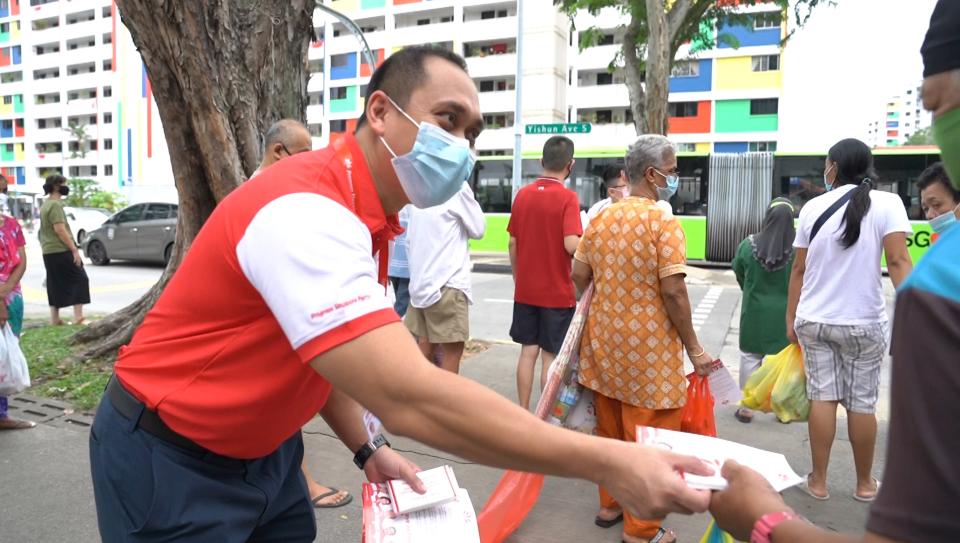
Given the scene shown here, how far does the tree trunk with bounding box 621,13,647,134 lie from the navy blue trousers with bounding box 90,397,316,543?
49.6 feet

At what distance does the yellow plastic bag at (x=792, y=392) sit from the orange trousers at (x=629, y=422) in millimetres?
1152

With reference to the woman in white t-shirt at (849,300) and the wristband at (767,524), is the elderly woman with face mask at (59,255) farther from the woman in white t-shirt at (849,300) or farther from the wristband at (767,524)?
the wristband at (767,524)

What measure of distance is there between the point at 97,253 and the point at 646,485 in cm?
1920

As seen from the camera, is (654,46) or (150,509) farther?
(654,46)

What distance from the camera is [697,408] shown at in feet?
11.1

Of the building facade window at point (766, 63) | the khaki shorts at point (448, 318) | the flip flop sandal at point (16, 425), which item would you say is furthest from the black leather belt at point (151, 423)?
the building facade window at point (766, 63)

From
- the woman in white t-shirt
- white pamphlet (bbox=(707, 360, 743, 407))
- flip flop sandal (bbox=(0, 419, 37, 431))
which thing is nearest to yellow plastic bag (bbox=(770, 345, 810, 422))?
the woman in white t-shirt

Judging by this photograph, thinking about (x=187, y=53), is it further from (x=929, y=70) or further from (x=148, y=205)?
(x=148, y=205)

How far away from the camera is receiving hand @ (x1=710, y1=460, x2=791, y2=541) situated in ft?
4.03

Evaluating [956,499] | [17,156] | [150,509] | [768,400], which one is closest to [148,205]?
[768,400]

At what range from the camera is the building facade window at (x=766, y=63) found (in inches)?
1577

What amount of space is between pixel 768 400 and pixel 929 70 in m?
3.82

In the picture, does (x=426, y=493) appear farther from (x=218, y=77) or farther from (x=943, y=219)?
(x=218, y=77)

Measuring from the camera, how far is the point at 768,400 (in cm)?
448
